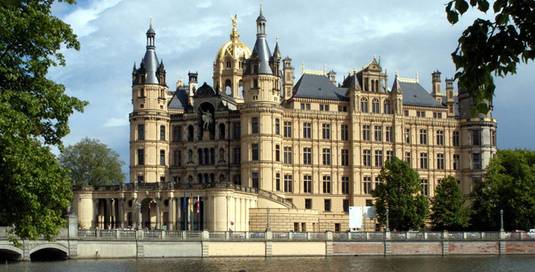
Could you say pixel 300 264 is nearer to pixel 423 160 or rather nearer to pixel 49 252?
pixel 49 252

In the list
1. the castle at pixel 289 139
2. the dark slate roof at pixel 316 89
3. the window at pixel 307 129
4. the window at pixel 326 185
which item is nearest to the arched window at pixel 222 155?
the castle at pixel 289 139

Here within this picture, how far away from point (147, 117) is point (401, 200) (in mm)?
30503

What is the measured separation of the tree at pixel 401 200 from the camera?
3268 inches

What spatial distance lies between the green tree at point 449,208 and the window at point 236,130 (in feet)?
77.4

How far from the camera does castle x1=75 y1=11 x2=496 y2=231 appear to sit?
92.7 m

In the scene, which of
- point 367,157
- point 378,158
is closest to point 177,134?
point 367,157

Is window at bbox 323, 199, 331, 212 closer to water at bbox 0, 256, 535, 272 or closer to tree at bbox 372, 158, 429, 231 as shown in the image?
tree at bbox 372, 158, 429, 231

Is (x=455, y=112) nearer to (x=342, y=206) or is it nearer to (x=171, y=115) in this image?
(x=342, y=206)

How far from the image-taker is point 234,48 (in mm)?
108938

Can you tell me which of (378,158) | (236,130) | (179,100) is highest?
(179,100)

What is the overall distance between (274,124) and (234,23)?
19.9m

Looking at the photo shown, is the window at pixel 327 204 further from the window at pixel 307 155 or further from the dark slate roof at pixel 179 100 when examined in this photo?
the dark slate roof at pixel 179 100

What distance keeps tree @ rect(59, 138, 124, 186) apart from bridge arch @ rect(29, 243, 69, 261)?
1855 inches

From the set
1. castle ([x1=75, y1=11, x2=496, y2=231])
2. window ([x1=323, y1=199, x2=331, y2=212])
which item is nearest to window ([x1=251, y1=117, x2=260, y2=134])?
castle ([x1=75, y1=11, x2=496, y2=231])
